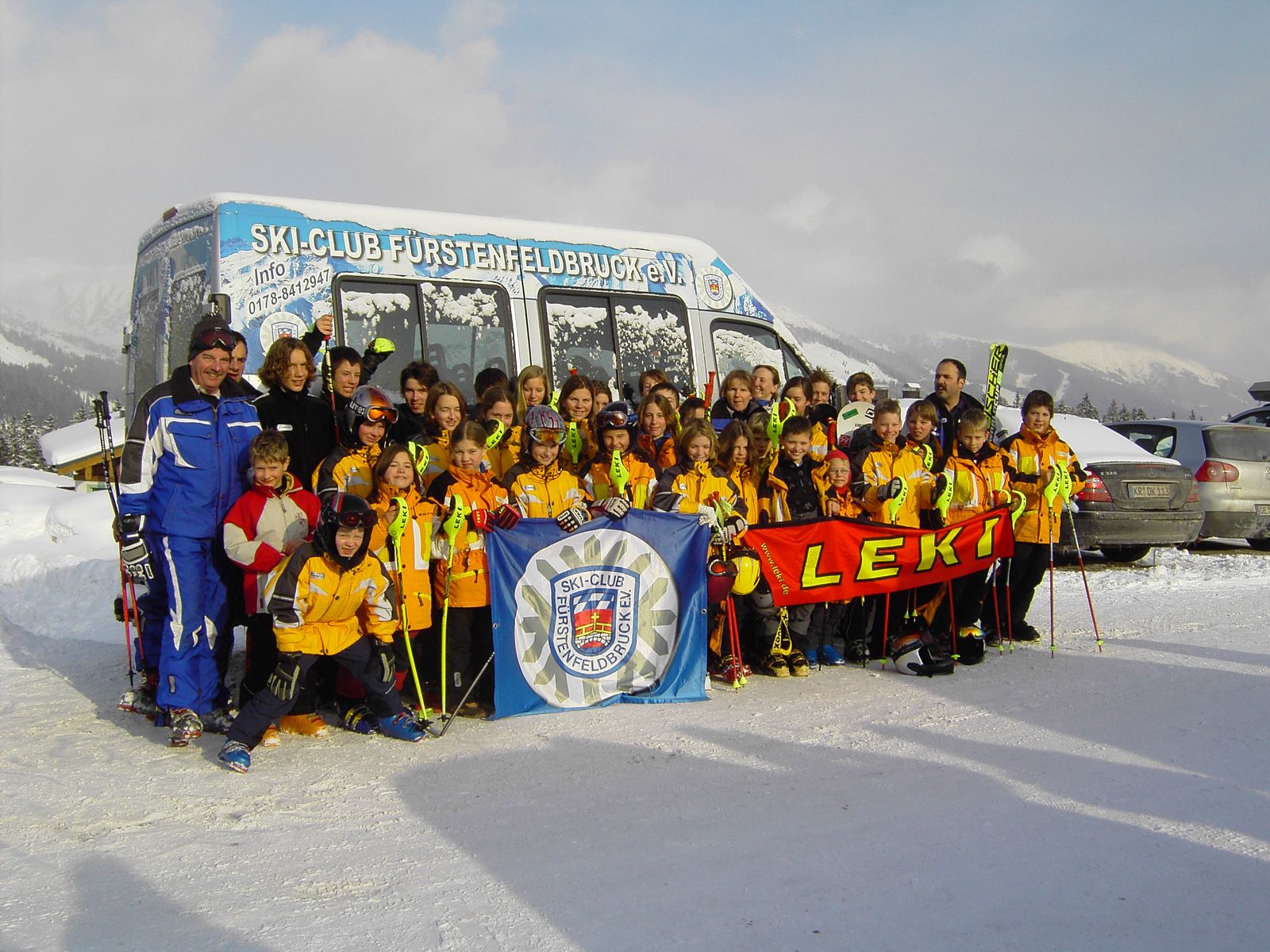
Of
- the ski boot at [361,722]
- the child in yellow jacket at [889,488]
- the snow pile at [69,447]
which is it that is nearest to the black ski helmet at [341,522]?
the ski boot at [361,722]

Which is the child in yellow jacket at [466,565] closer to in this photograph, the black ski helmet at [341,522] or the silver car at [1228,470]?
the black ski helmet at [341,522]

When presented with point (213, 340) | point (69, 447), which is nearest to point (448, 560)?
point (213, 340)

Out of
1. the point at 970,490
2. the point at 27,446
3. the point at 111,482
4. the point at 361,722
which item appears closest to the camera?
the point at 361,722

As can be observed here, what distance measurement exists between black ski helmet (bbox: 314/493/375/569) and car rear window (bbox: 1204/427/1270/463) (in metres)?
10.5

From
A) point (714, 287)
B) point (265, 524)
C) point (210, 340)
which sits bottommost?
point (265, 524)

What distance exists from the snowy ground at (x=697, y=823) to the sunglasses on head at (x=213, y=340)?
2.03 meters

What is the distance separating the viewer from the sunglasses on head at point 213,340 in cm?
503

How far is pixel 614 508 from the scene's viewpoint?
5.53 m

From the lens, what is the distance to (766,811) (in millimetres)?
3861

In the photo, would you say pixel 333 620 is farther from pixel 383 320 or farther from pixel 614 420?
pixel 383 320

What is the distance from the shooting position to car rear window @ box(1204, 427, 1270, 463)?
1148 centimetres

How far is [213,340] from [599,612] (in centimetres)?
254

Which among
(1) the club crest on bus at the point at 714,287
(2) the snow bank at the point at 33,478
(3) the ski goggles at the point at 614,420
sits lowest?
(3) the ski goggles at the point at 614,420

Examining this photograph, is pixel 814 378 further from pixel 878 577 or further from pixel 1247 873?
pixel 1247 873
